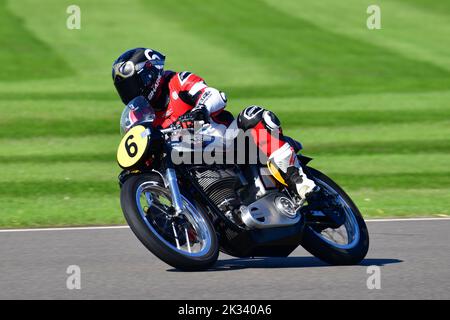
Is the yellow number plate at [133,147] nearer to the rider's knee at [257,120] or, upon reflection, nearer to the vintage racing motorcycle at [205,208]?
the vintage racing motorcycle at [205,208]

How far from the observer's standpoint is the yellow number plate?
7.79m

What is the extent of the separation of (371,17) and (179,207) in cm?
2621

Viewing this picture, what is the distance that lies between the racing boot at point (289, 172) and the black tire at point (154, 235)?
2.24 ft

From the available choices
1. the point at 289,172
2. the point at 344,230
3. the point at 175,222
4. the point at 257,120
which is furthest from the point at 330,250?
the point at 175,222

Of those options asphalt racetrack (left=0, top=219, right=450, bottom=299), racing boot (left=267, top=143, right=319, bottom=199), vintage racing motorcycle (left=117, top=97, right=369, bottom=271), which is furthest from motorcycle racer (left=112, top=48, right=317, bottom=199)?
asphalt racetrack (left=0, top=219, right=450, bottom=299)

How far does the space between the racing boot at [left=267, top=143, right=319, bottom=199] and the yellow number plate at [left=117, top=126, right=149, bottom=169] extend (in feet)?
3.60

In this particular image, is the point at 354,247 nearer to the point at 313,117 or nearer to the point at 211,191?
the point at 211,191

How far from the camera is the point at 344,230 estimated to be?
8781mm

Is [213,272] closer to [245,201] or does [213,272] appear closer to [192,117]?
[245,201]

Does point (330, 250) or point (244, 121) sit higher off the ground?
point (244, 121)

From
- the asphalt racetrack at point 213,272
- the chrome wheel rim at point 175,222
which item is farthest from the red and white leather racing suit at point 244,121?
the asphalt racetrack at point 213,272

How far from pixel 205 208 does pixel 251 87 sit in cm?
1550

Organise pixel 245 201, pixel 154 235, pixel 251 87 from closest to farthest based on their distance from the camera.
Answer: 1. pixel 154 235
2. pixel 245 201
3. pixel 251 87
